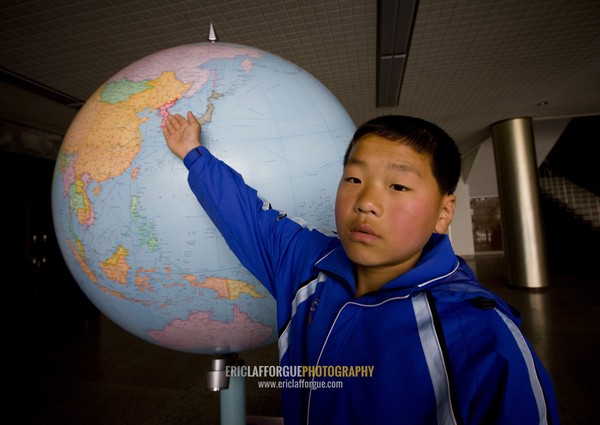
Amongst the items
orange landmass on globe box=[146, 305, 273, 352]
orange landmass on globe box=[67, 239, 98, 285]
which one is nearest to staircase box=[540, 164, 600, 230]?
orange landmass on globe box=[146, 305, 273, 352]

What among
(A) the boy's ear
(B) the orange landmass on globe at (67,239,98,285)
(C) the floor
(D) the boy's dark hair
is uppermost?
(D) the boy's dark hair

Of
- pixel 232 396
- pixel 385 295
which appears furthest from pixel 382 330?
pixel 232 396

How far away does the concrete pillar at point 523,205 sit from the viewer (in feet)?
13.0

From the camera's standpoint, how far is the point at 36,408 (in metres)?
1.78

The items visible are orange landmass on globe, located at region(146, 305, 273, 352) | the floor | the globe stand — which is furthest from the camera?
the floor

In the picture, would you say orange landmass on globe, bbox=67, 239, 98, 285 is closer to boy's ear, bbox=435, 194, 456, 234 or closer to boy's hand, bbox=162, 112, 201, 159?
boy's hand, bbox=162, 112, 201, 159

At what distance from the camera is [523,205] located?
13.1 ft

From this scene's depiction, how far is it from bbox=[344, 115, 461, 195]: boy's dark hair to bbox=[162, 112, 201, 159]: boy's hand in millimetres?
307

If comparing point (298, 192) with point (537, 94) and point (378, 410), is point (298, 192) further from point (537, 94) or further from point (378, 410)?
point (537, 94)

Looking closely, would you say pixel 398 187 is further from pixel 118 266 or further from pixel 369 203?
pixel 118 266

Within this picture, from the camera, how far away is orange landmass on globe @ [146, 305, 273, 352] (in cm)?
68

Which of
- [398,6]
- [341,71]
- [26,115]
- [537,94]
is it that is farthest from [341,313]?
[26,115]

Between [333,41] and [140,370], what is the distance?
8.22ft

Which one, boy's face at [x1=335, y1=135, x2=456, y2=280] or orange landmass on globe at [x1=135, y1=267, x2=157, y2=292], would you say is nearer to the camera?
boy's face at [x1=335, y1=135, x2=456, y2=280]
